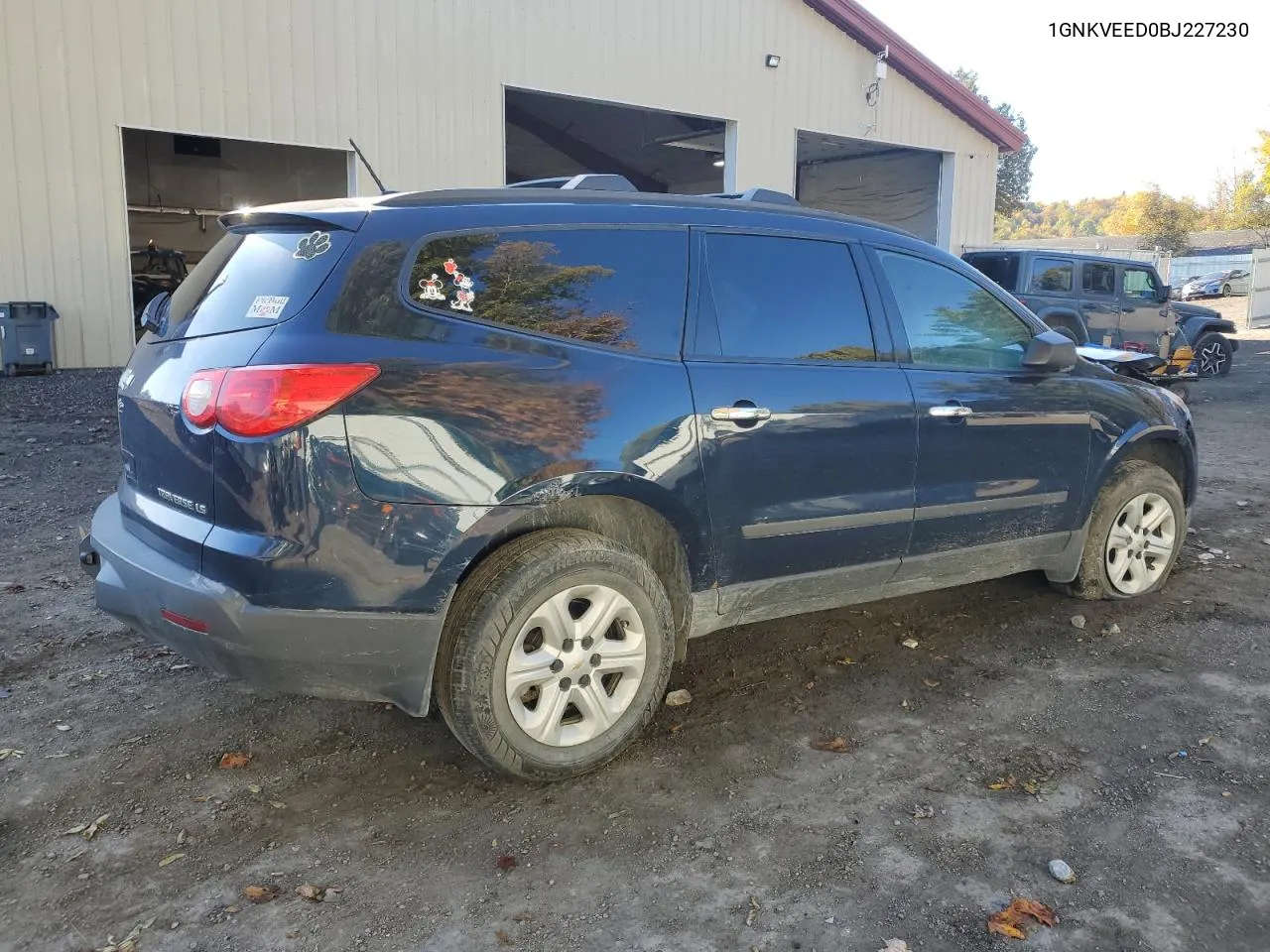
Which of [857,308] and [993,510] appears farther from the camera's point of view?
[993,510]

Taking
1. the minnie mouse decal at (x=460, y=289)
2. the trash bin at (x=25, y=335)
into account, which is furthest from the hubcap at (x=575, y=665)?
the trash bin at (x=25, y=335)

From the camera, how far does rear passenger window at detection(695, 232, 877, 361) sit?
3.49 metres

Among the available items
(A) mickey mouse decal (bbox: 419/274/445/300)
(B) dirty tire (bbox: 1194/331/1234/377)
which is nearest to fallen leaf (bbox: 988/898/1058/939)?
(A) mickey mouse decal (bbox: 419/274/445/300)

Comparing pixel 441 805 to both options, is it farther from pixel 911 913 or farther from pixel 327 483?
pixel 911 913

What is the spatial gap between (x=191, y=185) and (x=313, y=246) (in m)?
22.2

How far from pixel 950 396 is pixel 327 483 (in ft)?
8.14

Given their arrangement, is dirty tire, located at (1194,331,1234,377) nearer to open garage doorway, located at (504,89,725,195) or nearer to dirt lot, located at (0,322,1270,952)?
open garage doorway, located at (504,89,725,195)

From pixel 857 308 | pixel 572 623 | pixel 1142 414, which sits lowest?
pixel 572 623

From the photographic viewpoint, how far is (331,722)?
3.59m

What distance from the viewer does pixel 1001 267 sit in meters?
12.0

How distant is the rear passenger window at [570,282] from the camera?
3.03 meters

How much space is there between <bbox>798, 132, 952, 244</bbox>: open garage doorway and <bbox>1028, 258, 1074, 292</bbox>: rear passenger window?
688cm

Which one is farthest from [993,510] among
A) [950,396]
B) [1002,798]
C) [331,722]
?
[331,722]

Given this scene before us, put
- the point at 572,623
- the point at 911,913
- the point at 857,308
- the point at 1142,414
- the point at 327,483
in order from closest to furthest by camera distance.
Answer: the point at 911,913 < the point at 327,483 < the point at 572,623 < the point at 857,308 < the point at 1142,414
